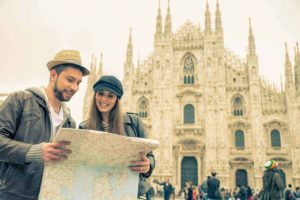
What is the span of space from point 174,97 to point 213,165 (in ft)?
22.9

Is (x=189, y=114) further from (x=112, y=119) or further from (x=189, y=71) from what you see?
(x=112, y=119)

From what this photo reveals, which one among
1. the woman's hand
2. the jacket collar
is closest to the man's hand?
the woman's hand

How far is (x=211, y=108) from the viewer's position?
25.5 metres

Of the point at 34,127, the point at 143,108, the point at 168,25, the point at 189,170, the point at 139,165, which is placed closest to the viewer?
the point at 139,165

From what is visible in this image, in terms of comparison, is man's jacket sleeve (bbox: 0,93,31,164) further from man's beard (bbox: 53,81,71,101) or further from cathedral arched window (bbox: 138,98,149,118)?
cathedral arched window (bbox: 138,98,149,118)

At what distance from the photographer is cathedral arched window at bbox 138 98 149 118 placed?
1094 inches

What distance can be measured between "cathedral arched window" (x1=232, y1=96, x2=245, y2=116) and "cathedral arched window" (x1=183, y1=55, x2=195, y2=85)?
422cm

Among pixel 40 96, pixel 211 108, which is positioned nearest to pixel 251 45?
pixel 211 108

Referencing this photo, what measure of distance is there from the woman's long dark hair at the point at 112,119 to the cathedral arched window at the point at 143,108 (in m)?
25.1

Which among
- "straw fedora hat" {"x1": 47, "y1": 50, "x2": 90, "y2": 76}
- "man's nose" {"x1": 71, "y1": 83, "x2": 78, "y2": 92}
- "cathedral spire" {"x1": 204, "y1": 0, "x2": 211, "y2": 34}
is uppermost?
"cathedral spire" {"x1": 204, "y1": 0, "x2": 211, "y2": 34}

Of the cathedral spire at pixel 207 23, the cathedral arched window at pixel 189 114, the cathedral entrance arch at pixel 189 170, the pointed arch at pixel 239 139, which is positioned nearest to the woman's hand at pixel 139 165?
the cathedral entrance arch at pixel 189 170

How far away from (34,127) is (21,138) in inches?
4.8

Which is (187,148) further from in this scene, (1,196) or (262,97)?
(1,196)

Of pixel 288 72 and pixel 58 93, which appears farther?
pixel 288 72
